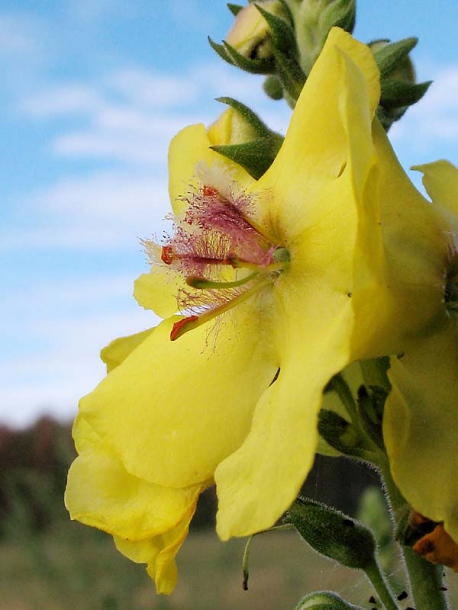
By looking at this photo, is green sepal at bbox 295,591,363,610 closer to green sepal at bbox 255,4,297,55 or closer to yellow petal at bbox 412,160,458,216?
yellow petal at bbox 412,160,458,216

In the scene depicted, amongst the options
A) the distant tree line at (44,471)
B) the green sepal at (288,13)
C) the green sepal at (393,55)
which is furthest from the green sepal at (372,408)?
the distant tree line at (44,471)

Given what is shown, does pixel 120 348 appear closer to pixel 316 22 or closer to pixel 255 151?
pixel 255 151

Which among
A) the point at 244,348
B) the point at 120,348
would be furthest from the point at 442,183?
the point at 120,348

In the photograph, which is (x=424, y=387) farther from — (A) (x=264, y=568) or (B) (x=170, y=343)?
(A) (x=264, y=568)

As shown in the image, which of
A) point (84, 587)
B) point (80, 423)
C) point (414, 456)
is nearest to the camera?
point (414, 456)

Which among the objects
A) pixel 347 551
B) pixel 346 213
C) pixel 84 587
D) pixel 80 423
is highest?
pixel 346 213

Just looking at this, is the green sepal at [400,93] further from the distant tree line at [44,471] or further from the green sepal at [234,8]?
the distant tree line at [44,471]

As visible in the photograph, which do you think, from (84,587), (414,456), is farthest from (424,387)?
(84,587)
